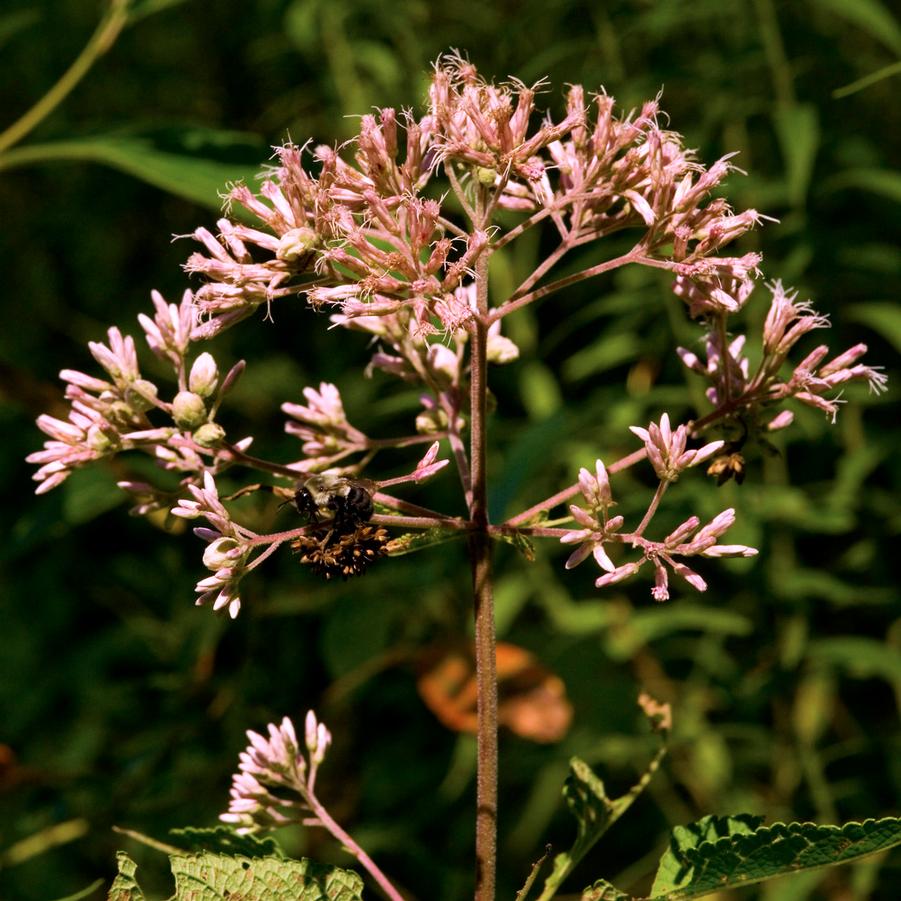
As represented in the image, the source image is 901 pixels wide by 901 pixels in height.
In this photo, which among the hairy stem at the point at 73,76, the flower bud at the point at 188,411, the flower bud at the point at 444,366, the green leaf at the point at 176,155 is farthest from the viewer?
the hairy stem at the point at 73,76

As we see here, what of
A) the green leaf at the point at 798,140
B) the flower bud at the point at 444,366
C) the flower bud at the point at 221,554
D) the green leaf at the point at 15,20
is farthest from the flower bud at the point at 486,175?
the green leaf at the point at 15,20

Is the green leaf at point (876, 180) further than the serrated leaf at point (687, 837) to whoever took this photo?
Yes

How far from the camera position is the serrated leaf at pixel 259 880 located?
3.83 ft

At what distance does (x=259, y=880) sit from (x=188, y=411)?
1.64 ft

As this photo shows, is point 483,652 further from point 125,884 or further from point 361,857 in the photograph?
point 125,884

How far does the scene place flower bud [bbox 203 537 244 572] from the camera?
3.98 feet

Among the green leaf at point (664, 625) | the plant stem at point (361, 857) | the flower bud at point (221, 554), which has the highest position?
the flower bud at point (221, 554)

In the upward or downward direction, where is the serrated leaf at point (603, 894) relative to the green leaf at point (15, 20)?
downward

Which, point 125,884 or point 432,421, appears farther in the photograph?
point 432,421

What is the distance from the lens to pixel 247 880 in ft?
3.87

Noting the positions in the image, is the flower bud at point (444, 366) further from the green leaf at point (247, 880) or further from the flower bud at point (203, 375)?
the green leaf at point (247, 880)

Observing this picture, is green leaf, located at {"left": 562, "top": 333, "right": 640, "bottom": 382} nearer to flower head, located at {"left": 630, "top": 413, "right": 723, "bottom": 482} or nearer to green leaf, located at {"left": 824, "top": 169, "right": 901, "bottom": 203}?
green leaf, located at {"left": 824, "top": 169, "right": 901, "bottom": 203}

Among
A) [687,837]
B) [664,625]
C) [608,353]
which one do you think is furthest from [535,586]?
[687,837]

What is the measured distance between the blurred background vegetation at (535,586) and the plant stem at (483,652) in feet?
2.27
